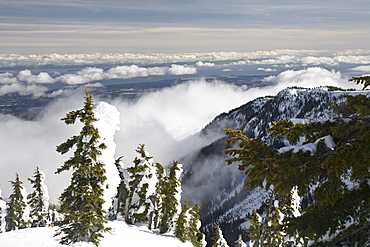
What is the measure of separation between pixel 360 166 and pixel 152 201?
38161 millimetres

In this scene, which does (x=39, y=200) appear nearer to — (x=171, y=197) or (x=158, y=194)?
(x=158, y=194)

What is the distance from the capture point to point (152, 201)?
41969 mm

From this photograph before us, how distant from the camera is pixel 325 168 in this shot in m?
6.13

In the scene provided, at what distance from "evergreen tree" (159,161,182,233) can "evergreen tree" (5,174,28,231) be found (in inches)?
1302

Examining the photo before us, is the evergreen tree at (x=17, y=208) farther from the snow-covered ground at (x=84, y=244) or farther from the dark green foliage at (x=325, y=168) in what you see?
the dark green foliage at (x=325, y=168)

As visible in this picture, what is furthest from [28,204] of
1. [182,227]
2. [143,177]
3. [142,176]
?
[182,227]

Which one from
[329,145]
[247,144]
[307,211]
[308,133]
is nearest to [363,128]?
[329,145]

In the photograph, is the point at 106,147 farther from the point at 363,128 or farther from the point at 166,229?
the point at 166,229

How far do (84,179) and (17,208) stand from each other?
159 ft

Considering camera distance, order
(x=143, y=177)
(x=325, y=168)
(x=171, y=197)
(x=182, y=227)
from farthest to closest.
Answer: (x=171, y=197)
(x=182, y=227)
(x=143, y=177)
(x=325, y=168)

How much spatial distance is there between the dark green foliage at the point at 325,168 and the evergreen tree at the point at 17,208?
61436mm

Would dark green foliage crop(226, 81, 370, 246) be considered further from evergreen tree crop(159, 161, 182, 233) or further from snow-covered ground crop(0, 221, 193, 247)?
evergreen tree crop(159, 161, 182, 233)

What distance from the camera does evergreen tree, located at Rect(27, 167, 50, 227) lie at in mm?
56781

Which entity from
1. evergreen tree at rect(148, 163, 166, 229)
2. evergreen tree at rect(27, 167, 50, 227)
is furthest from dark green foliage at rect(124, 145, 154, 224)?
evergreen tree at rect(27, 167, 50, 227)
